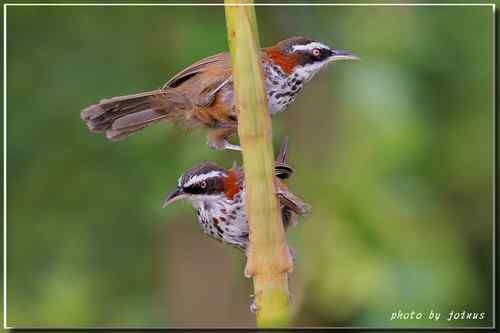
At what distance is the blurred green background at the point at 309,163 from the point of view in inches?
76.2

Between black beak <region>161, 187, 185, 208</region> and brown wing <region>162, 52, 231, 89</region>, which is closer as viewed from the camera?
black beak <region>161, 187, 185, 208</region>

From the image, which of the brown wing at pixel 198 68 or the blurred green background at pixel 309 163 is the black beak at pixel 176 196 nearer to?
the brown wing at pixel 198 68

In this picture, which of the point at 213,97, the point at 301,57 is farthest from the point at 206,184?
the point at 301,57

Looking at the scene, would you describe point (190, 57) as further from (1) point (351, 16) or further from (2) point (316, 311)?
(2) point (316, 311)

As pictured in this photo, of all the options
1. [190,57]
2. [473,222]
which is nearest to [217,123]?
[190,57]

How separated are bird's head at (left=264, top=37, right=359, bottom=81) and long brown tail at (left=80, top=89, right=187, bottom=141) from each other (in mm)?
203

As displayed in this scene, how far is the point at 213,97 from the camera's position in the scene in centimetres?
148

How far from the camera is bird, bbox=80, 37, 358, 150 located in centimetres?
146

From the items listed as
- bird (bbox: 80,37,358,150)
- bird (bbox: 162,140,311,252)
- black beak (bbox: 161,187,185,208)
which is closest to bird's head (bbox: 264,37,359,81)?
bird (bbox: 80,37,358,150)

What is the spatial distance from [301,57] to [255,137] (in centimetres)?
42

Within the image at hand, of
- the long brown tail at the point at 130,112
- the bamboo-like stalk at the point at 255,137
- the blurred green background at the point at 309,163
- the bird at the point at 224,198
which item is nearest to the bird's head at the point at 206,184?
the bird at the point at 224,198

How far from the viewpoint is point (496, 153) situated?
189 centimetres

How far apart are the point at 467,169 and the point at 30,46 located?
1.15 metres

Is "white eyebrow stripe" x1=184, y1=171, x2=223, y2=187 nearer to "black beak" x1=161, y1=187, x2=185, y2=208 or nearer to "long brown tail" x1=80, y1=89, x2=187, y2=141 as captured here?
"black beak" x1=161, y1=187, x2=185, y2=208
